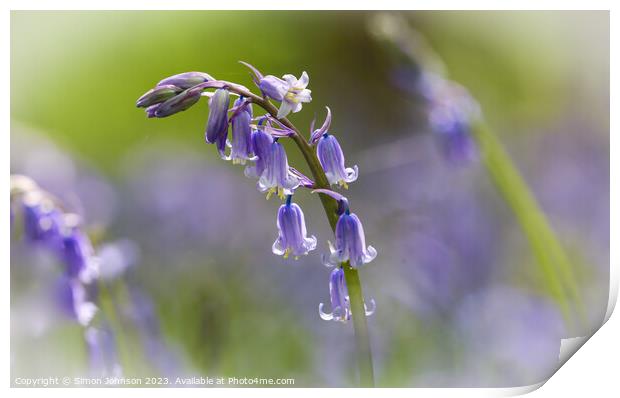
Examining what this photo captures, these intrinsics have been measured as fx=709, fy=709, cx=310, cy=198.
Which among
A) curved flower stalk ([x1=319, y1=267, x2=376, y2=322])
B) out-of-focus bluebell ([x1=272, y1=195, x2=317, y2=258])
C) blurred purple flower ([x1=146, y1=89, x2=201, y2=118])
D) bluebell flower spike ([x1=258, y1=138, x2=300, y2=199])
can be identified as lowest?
curved flower stalk ([x1=319, y1=267, x2=376, y2=322])

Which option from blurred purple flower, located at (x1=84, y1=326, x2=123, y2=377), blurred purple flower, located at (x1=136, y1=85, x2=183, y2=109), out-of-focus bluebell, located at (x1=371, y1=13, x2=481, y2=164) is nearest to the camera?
blurred purple flower, located at (x1=136, y1=85, x2=183, y2=109)

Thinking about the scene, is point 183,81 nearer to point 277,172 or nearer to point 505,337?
point 277,172

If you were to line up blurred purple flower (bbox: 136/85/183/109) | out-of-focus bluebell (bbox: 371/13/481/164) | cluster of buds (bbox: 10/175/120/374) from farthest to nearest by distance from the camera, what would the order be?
1. out-of-focus bluebell (bbox: 371/13/481/164)
2. cluster of buds (bbox: 10/175/120/374)
3. blurred purple flower (bbox: 136/85/183/109)

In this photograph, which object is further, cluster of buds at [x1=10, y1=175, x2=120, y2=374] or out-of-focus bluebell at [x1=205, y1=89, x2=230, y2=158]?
cluster of buds at [x1=10, y1=175, x2=120, y2=374]

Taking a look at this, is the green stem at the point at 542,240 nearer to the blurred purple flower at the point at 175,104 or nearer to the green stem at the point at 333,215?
the green stem at the point at 333,215

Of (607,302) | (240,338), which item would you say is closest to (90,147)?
(240,338)

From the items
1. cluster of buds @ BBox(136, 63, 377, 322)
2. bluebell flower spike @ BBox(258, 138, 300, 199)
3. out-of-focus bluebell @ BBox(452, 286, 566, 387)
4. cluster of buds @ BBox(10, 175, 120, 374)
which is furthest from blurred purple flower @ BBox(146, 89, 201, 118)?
out-of-focus bluebell @ BBox(452, 286, 566, 387)

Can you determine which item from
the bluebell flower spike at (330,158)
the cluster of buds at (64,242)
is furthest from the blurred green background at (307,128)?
the bluebell flower spike at (330,158)

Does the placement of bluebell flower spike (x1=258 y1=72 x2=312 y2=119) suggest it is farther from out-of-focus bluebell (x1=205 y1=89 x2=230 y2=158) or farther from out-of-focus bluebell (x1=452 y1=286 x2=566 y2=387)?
out-of-focus bluebell (x1=452 y1=286 x2=566 y2=387)
